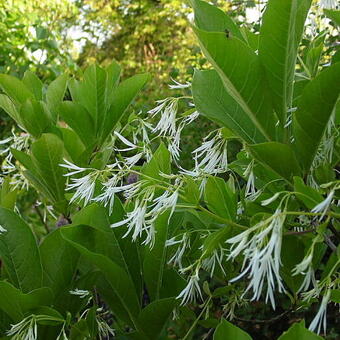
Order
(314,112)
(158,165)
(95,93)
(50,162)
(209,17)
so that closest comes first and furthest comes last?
(314,112) → (209,17) → (158,165) → (50,162) → (95,93)

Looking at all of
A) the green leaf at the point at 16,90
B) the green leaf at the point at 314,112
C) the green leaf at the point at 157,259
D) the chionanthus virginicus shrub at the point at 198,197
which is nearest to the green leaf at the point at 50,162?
the chionanthus virginicus shrub at the point at 198,197

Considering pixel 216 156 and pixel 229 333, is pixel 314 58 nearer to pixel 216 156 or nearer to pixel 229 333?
pixel 216 156

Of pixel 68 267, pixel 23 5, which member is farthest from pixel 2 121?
pixel 68 267

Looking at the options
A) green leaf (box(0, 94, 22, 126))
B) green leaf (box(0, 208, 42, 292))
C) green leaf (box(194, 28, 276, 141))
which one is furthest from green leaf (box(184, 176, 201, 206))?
green leaf (box(0, 94, 22, 126))

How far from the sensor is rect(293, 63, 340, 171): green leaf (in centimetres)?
73

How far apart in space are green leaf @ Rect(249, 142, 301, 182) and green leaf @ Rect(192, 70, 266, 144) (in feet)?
0.20

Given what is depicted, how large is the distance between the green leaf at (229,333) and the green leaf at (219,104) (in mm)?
267

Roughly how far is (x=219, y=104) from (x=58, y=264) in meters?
0.43

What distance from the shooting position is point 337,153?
835 millimetres

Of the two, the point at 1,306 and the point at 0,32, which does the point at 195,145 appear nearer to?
the point at 1,306

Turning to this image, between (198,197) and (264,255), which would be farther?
(198,197)

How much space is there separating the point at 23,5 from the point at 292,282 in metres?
4.49

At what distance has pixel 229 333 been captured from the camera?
32.5 inches

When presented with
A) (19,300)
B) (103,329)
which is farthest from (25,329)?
(103,329)
